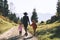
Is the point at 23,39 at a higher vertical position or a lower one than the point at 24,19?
lower

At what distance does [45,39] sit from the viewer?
891 inches

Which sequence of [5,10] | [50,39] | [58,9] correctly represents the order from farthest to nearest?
[5,10], [58,9], [50,39]

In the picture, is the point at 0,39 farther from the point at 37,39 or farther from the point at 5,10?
the point at 5,10

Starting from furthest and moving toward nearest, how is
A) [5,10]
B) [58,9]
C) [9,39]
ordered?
1. [5,10]
2. [58,9]
3. [9,39]

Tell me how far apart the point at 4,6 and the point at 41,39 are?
343 ft

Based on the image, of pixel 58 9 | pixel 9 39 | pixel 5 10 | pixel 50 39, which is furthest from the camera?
pixel 5 10

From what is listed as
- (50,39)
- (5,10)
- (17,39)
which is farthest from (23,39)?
(5,10)

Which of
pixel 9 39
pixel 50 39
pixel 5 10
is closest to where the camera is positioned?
pixel 50 39

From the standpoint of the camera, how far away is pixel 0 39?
2423cm

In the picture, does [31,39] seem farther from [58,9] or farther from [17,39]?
[58,9]

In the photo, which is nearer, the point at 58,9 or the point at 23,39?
the point at 23,39

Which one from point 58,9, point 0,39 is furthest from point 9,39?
point 58,9

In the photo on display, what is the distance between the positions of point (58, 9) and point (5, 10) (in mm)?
28292

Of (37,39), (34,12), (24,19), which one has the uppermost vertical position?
(24,19)
